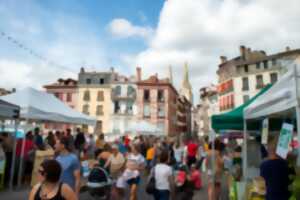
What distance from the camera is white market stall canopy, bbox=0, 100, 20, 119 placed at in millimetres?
7391

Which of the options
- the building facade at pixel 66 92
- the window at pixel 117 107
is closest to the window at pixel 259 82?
the window at pixel 117 107

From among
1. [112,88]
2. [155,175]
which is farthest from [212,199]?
[112,88]

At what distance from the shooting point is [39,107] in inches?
387

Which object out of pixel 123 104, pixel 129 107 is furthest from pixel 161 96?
pixel 123 104

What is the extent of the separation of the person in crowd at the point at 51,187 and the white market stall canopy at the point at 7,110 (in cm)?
545

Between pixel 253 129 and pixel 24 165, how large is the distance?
25.7ft

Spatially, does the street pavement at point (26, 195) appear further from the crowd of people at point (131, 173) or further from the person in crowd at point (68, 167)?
the person in crowd at point (68, 167)

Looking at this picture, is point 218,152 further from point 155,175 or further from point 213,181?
point 155,175

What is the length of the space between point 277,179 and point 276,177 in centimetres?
3

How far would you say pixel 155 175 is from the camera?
508 cm

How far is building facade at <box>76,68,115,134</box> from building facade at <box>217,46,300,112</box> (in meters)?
19.5

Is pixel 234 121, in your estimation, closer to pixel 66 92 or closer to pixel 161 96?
pixel 161 96

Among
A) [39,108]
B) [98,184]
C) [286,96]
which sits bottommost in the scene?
[98,184]

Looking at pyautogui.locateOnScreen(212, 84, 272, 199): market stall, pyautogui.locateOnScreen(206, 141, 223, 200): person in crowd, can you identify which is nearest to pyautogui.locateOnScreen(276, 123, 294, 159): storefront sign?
pyautogui.locateOnScreen(212, 84, 272, 199): market stall
